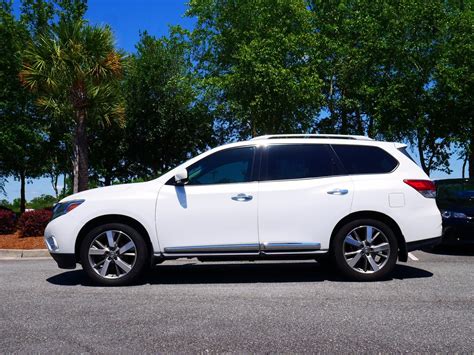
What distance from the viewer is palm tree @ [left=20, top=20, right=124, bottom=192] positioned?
14.8 meters

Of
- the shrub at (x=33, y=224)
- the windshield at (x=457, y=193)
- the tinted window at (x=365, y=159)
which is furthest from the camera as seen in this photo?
the shrub at (x=33, y=224)

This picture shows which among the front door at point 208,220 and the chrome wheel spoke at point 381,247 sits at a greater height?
the front door at point 208,220

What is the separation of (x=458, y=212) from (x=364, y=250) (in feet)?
11.5

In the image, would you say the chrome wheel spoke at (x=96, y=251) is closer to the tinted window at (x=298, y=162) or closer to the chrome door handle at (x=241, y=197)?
the chrome door handle at (x=241, y=197)

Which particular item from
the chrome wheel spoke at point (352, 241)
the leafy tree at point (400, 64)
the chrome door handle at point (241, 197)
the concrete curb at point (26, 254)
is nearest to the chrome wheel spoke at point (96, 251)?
the chrome door handle at point (241, 197)

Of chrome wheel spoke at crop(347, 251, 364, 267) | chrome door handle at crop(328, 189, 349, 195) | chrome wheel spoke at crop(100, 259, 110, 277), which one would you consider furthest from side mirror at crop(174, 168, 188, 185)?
chrome wheel spoke at crop(347, 251, 364, 267)

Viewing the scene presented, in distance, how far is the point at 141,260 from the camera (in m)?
6.14

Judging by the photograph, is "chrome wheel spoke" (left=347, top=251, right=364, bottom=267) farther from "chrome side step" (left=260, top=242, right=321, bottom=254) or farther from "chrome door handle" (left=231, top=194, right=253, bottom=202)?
"chrome door handle" (left=231, top=194, right=253, bottom=202)

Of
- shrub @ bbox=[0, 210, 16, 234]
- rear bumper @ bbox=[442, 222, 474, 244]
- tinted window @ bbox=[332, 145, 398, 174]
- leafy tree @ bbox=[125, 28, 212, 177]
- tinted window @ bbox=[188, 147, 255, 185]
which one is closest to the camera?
tinted window @ bbox=[188, 147, 255, 185]

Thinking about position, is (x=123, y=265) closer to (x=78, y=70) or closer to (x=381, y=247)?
(x=381, y=247)

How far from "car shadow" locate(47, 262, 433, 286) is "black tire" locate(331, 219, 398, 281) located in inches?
13.2

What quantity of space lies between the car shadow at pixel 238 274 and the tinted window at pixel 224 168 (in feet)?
4.54

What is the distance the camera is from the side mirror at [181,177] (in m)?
6.13

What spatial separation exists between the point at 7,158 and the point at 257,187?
19.5 meters
